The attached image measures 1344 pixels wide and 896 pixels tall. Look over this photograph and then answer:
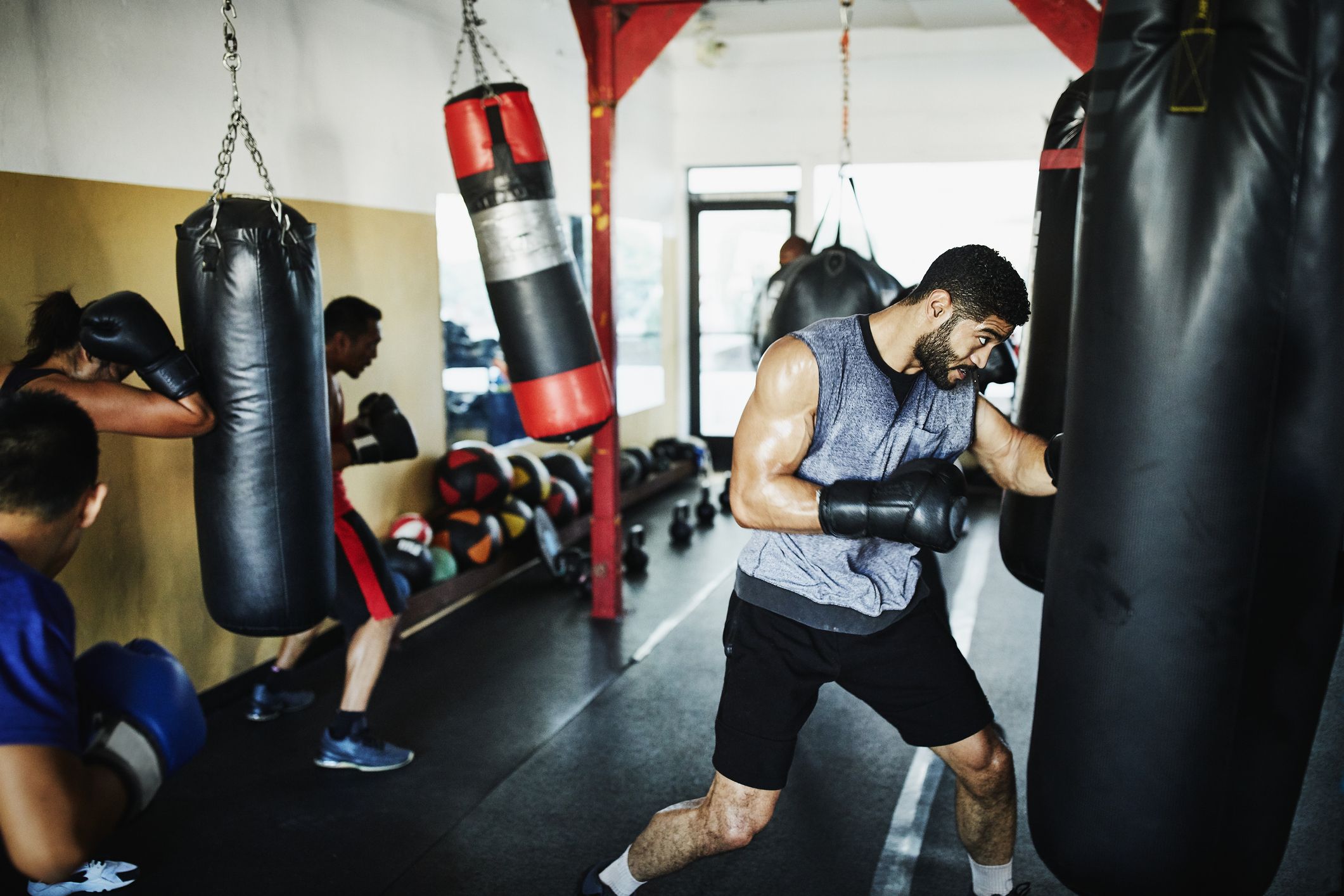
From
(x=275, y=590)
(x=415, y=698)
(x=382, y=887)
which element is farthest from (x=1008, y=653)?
(x=275, y=590)

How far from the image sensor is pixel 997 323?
1.89 m

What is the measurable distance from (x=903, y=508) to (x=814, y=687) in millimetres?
444

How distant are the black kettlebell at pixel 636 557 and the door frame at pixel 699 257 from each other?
2.32 metres

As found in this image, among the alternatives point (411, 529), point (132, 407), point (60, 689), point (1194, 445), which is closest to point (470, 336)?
point (411, 529)

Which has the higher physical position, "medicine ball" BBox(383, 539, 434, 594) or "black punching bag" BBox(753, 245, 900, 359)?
"black punching bag" BBox(753, 245, 900, 359)

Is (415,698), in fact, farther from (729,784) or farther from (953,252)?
(953,252)

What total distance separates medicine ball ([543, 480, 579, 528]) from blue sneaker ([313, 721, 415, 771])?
2.33m

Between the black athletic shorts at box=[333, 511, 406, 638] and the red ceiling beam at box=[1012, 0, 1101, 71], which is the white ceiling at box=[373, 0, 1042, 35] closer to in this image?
the red ceiling beam at box=[1012, 0, 1101, 71]

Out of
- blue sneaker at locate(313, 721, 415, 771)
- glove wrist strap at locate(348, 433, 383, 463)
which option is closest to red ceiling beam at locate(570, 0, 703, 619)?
glove wrist strap at locate(348, 433, 383, 463)

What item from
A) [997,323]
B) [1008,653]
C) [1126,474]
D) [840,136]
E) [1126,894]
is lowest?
[1008,653]

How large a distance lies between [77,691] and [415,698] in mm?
2210

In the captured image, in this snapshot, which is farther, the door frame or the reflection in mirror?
the door frame

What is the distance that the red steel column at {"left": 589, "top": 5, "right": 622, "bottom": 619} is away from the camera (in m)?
4.07

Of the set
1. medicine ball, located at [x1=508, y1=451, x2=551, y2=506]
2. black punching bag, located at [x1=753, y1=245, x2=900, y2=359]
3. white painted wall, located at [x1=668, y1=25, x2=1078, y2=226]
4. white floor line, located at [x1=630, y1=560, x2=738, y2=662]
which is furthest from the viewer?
white painted wall, located at [x1=668, y1=25, x2=1078, y2=226]
